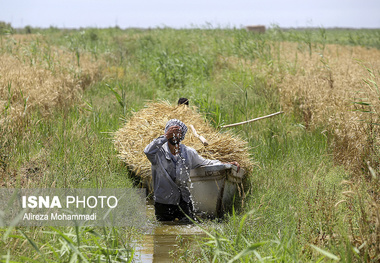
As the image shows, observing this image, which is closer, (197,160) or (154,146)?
(154,146)

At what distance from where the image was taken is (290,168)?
704 cm

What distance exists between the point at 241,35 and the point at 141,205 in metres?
11.1

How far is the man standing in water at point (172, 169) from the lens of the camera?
6.37 metres

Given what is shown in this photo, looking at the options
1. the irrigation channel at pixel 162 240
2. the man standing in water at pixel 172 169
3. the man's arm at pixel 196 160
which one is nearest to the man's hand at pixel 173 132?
the man standing in water at pixel 172 169

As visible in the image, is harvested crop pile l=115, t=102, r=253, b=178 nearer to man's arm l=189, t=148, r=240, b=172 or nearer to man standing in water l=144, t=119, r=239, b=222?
man's arm l=189, t=148, r=240, b=172

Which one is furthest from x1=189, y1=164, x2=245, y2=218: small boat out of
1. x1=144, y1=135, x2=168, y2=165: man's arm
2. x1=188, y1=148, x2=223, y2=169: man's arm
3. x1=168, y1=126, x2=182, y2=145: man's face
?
x1=144, y1=135, x2=168, y2=165: man's arm

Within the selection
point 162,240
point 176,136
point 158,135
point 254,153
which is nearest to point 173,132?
point 176,136

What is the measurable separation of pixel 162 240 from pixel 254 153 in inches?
103

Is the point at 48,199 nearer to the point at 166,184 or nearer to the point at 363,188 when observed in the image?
the point at 166,184

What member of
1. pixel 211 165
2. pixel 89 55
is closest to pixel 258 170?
pixel 211 165

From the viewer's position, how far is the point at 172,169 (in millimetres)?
6461

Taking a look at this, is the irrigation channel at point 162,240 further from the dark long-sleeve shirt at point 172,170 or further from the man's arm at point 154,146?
the man's arm at point 154,146

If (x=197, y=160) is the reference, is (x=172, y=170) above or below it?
below

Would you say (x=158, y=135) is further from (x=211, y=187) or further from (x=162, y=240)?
(x=162, y=240)
